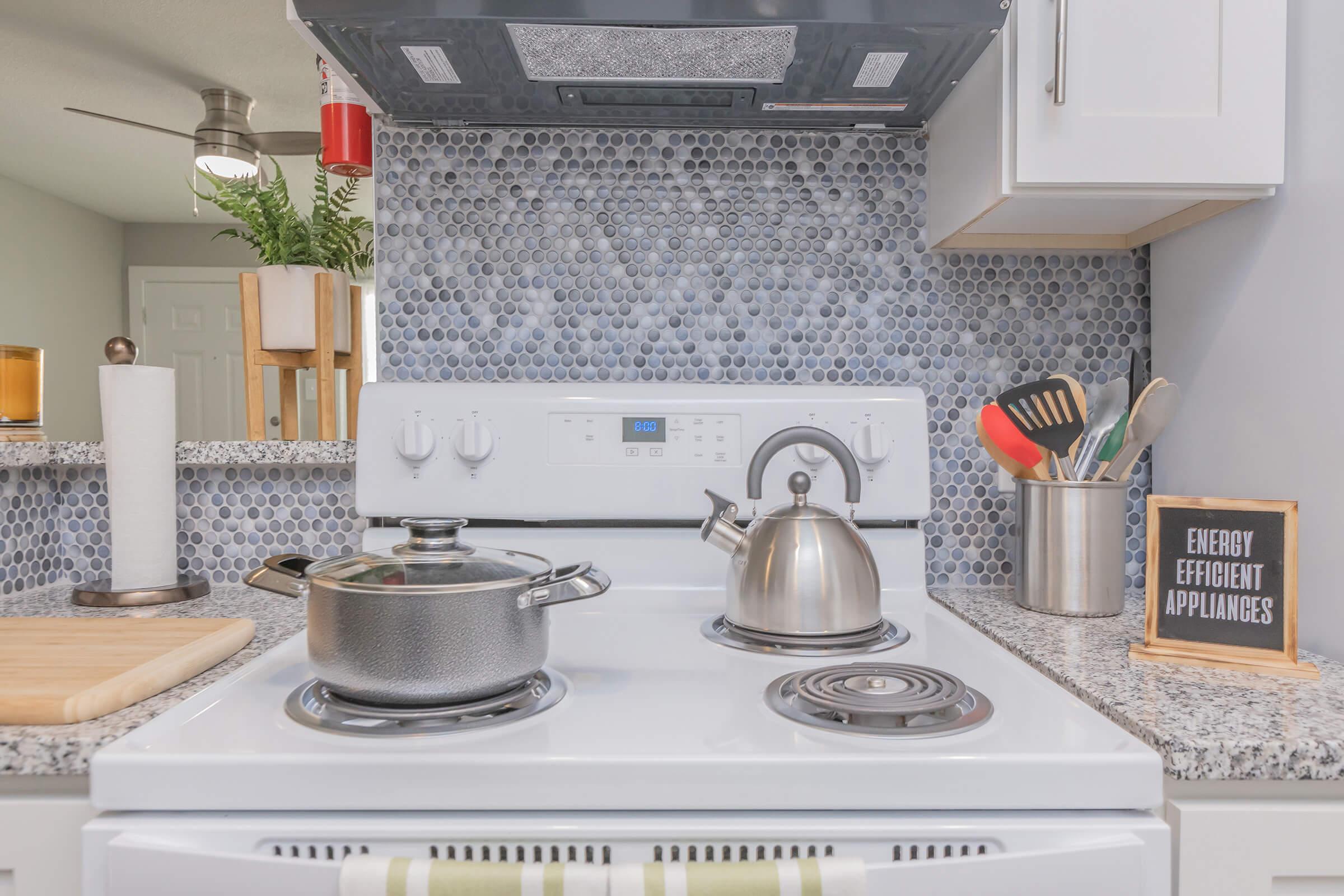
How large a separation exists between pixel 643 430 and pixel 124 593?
2.47 ft

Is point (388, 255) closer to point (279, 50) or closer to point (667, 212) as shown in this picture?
point (667, 212)

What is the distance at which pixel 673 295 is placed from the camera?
1.31 meters

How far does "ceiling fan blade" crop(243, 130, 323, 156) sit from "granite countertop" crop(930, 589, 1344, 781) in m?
2.82

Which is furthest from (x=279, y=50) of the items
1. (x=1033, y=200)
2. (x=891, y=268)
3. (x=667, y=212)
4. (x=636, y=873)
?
(x=636, y=873)

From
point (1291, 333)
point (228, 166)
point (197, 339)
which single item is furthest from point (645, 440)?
point (197, 339)

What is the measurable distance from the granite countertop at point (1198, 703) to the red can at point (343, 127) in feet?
3.94

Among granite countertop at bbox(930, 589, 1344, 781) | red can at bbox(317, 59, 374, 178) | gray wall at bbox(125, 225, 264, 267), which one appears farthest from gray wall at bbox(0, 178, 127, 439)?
granite countertop at bbox(930, 589, 1344, 781)

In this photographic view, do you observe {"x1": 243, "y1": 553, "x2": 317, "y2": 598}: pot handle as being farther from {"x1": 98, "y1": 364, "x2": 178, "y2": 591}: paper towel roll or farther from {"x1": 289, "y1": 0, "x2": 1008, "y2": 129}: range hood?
{"x1": 289, "y1": 0, "x2": 1008, "y2": 129}: range hood

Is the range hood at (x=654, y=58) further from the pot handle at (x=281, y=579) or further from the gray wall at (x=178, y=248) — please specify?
the gray wall at (x=178, y=248)

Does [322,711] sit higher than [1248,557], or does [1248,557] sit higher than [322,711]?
[1248,557]

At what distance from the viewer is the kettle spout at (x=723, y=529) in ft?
3.20

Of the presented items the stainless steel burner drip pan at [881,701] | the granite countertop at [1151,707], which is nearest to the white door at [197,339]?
the granite countertop at [1151,707]

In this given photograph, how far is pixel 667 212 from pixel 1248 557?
909 millimetres

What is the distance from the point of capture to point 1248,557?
34.0 inches
